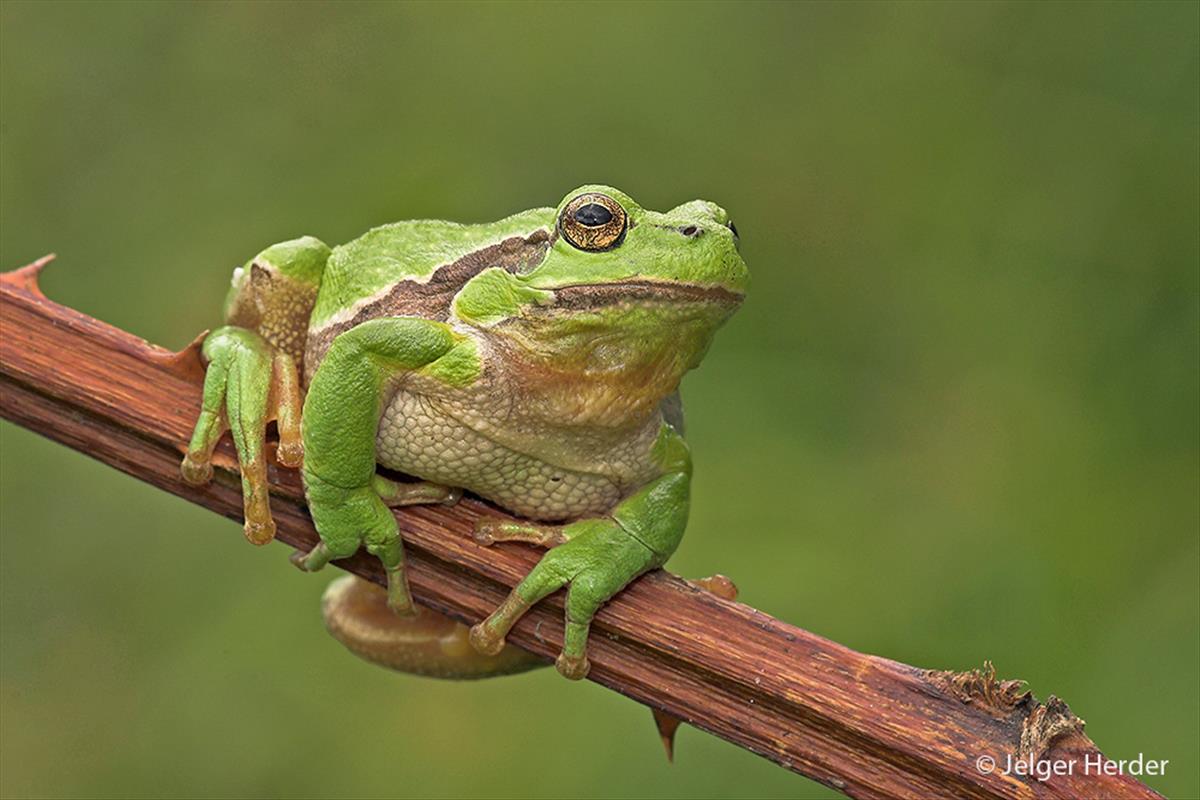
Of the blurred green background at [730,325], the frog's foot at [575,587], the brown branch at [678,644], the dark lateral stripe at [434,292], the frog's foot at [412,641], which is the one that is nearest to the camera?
the brown branch at [678,644]

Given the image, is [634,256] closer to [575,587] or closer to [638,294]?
[638,294]

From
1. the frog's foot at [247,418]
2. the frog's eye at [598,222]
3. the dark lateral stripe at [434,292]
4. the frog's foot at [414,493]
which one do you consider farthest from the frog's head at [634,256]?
the frog's foot at [247,418]

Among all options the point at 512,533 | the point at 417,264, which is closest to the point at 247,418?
the point at 417,264

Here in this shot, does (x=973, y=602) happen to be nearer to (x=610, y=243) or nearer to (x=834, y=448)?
(x=834, y=448)

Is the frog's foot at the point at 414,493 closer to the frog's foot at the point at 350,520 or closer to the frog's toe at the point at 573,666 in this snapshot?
the frog's foot at the point at 350,520

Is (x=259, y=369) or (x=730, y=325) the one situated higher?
(x=730, y=325)

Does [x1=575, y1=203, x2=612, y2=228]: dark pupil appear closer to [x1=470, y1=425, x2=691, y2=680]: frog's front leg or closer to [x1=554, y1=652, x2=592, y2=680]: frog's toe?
[x1=470, y1=425, x2=691, y2=680]: frog's front leg

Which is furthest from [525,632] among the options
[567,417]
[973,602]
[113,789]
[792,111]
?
[792,111]
